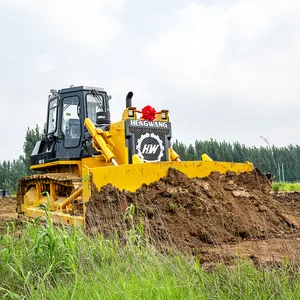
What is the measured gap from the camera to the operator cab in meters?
9.87

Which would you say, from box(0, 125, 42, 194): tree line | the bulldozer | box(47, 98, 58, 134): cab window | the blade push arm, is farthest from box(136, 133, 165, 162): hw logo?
box(0, 125, 42, 194): tree line

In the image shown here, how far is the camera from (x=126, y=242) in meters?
5.21

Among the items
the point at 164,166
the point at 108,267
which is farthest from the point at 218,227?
the point at 108,267

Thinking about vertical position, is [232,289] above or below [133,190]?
below

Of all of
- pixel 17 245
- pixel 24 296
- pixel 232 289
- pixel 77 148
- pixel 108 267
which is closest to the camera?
pixel 232 289

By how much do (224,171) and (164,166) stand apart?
1.18 metres

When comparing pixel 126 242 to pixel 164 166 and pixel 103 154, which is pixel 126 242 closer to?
pixel 164 166

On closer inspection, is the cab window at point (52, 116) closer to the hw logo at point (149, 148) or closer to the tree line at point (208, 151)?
the hw logo at point (149, 148)

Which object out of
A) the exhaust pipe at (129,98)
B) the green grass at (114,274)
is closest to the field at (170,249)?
the green grass at (114,274)

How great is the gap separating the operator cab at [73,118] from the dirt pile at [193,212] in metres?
2.90

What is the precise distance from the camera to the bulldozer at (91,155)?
7160 mm

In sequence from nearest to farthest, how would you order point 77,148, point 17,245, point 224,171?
point 17,245 → point 224,171 → point 77,148

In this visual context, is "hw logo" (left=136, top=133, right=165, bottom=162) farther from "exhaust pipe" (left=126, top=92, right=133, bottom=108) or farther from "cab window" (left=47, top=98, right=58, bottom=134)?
"cab window" (left=47, top=98, right=58, bottom=134)

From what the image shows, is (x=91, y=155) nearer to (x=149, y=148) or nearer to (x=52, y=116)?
(x=149, y=148)
